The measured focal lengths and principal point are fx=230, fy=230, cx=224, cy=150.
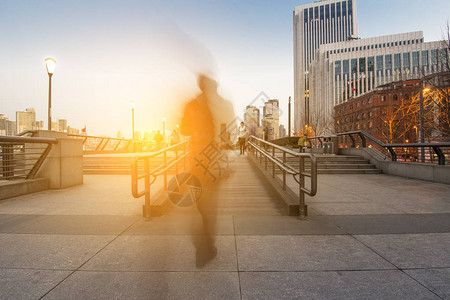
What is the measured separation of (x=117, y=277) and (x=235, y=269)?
3.91 feet

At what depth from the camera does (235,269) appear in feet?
7.98

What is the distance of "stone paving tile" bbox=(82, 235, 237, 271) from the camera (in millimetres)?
2477

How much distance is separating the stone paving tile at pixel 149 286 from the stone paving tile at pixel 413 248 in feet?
6.29

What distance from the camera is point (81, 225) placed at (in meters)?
3.79

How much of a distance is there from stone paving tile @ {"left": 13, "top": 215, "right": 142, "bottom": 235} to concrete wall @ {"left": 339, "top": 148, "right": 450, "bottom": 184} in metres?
9.55

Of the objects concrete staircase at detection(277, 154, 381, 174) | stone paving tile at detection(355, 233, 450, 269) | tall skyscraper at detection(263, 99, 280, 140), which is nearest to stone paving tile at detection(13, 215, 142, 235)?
stone paving tile at detection(355, 233, 450, 269)

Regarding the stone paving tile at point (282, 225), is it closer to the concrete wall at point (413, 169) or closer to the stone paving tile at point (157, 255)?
the stone paving tile at point (157, 255)

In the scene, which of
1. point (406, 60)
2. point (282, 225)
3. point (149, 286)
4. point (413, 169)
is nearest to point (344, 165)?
point (413, 169)

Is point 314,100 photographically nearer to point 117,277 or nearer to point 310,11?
point 310,11

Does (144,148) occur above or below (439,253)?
above

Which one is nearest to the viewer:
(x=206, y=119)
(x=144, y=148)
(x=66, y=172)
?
(x=206, y=119)

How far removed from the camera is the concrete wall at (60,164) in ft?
22.9

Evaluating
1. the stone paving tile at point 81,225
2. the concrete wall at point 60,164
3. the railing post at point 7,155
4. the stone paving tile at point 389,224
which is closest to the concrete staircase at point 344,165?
the stone paving tile at point 389,224

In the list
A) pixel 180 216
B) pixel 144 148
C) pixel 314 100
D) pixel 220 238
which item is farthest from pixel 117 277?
pixel 314 100
